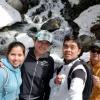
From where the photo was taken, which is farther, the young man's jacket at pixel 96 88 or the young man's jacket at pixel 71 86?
the young man's jacket at pixel 96 88

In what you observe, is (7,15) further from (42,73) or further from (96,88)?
(96,88)

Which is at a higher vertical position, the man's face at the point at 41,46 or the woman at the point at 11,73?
the man's face at the point at 41,46

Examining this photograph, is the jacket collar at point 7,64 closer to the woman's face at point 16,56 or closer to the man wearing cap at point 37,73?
the woman's face at point 16,56

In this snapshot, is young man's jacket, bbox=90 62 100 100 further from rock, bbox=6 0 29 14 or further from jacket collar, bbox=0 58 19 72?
rock, bbox=6 0 29 14

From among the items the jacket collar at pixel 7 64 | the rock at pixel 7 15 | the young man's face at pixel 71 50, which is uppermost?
the rock at pixel 7 15

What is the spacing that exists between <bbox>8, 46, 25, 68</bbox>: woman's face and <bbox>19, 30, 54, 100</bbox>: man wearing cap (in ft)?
Answer: 1.09

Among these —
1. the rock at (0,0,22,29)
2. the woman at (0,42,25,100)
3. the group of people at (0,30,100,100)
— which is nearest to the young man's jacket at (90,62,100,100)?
the group of people at (0,30,100,100)

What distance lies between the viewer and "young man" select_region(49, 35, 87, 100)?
3.84 m

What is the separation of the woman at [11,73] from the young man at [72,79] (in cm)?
42

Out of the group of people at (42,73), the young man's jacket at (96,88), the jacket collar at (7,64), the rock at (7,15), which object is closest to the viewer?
the group of people at (42,73)

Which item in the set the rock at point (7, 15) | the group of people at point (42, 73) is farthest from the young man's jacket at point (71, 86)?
the rock at point (7, 15)

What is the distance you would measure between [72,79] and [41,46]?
0.87 meters

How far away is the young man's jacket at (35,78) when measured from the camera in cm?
458

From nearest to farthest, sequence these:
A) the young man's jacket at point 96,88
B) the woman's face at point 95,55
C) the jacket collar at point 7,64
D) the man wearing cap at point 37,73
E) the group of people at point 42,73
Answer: the group of people at point 42,73 < the jacket collar at point 7,64 < the young man's jacket at point 96,88 < the woman's face at point 95,55 < the man wearing cap at point 37,73
